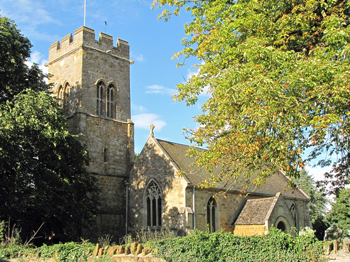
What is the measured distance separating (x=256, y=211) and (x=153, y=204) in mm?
6510

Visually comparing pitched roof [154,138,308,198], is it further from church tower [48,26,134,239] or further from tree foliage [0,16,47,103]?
tree foliage [0,16,47,103]

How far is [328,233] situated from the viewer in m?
28.0

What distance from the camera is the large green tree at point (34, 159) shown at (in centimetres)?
1744

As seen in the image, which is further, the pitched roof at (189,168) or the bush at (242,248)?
the pitched roof at (189,168)

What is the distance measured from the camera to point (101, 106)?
27.1 m

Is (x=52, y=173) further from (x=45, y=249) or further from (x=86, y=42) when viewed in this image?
(x=86, y=42)

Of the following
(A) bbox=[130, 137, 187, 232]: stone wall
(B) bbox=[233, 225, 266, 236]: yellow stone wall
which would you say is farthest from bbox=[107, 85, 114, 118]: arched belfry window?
(B) bbox=[233, 225, 266, 236]: yellow stone wall

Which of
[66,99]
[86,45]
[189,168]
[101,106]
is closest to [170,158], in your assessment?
[189,168]

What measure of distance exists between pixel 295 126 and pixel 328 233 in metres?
22.2

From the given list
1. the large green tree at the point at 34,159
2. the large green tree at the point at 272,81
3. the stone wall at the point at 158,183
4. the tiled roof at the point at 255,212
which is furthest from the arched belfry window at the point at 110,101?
the large green tree at the point at 272,81

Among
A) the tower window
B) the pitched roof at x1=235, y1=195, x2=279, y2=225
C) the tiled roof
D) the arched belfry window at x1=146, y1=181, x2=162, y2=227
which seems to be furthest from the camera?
the tower window

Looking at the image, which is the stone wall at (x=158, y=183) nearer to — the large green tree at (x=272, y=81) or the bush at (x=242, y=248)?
the large green tree at (x=272, y=81)

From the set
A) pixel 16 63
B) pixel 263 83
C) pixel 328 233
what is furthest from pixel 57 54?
pixel 328 233

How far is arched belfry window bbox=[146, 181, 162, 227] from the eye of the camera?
73.8 ft
